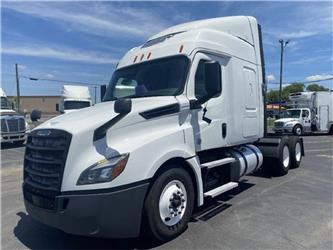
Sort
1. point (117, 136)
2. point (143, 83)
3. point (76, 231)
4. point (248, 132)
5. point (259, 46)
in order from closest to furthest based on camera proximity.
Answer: point (76, 231), point (117, 136), point (143, 83), point (248, 132), point (259, 46)

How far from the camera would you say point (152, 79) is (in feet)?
17.7

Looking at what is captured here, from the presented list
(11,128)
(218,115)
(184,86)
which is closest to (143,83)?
(184,86)

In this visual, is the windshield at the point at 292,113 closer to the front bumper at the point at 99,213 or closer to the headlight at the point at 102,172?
the front bumper at the point at 99,213

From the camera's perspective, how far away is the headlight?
379 centimetres

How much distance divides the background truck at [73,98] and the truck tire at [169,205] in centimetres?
1916

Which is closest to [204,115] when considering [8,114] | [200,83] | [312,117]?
[200,83]

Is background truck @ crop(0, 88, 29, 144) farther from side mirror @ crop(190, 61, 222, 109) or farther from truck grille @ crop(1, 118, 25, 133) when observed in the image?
side mirror @ crop(190, 61, 222, 109)

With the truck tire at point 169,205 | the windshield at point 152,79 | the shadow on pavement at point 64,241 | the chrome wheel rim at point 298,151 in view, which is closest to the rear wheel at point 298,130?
the chrome wheel rim at point 298,151

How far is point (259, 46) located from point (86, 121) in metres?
5.10

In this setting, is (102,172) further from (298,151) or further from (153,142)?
(298,151)

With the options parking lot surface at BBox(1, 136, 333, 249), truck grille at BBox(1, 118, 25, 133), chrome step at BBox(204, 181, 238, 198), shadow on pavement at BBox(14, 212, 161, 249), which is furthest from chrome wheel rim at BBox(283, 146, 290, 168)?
truck grille at BBox(1, 118, 25, 133)

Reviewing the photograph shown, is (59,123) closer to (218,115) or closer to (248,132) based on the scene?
(218,115)

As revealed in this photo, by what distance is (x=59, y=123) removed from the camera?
4.33 metres

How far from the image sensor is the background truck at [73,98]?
22.9m
